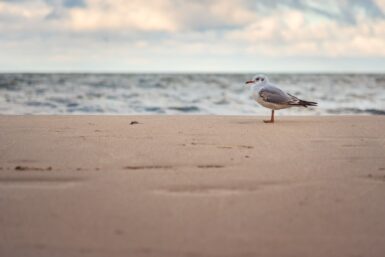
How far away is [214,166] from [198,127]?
2.15 m

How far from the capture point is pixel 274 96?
22.3 ft

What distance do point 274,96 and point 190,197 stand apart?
4.48 m

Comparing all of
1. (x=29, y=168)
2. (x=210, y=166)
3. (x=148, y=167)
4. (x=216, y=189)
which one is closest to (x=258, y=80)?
(x=210, y=166)

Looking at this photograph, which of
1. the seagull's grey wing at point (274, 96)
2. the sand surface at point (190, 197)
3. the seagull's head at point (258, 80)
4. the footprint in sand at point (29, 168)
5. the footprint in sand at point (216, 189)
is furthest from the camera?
the seagull's head at point (258, 80)

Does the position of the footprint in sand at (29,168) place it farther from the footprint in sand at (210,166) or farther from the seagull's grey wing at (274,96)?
the seagull's grey wing at (274,96)

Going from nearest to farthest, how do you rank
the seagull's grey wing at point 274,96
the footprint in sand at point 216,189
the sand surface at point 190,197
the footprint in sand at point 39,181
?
the sand surface at point 190,197
the footprint in sand at point 216,189
the footprint in sand at point 39,181
the seagull's grey wing at point 274,96

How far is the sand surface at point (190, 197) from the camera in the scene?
2012 millimetres

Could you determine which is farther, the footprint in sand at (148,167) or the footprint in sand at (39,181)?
the footprint in sand at (148,167)

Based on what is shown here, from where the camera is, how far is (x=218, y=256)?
191 cm

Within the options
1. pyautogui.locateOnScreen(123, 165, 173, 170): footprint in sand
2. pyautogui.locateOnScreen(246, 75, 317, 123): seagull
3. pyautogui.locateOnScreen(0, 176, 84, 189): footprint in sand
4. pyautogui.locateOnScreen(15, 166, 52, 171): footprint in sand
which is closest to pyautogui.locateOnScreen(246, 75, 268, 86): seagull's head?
pyautogui.locateOnScreen(246, 75, 317, 123): seagull

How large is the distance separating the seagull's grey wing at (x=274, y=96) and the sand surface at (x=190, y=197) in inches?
102

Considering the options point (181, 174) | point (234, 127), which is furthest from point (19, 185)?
point (234, 127)

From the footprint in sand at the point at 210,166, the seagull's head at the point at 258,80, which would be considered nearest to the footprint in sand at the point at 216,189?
the footprint in sand at the point at 210,166

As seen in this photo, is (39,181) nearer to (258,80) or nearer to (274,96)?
(274,96)
